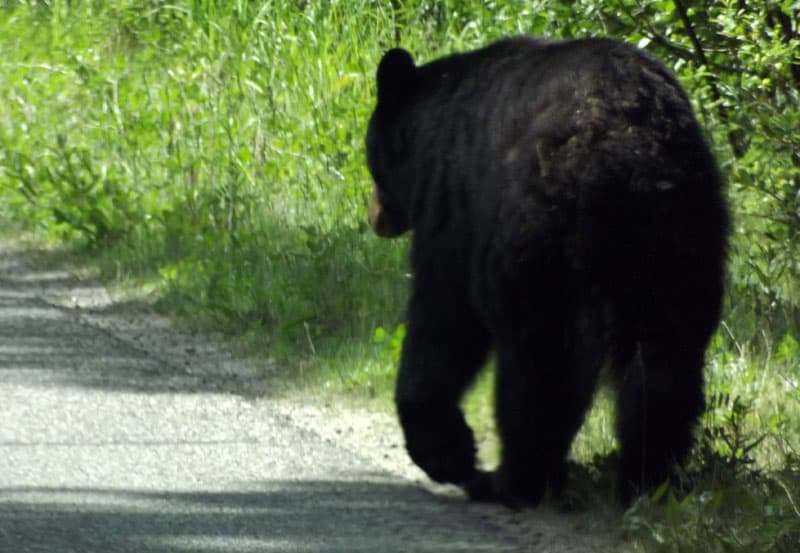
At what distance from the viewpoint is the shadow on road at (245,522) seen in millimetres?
4723

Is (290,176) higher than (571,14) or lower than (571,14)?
lower

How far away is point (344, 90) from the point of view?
9.84 meters

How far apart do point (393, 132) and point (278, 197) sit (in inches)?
131

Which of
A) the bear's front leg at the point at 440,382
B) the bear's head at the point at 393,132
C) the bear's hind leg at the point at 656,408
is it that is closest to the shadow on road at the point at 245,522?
the bear's front leg at the point at 440,382

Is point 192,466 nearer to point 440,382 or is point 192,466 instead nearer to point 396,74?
point 440,382

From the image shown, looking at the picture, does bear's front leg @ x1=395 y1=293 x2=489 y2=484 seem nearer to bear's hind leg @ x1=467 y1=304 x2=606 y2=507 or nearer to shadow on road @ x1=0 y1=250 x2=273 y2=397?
bear's hind leg @ x1=467 y1=304 x2=606 y2=507

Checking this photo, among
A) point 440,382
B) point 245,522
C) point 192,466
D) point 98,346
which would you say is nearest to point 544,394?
point 440,382

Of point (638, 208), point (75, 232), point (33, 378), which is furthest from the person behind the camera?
point (75, 232)

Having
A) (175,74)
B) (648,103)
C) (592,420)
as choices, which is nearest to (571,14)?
(592,420)

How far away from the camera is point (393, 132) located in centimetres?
581

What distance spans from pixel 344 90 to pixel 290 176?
823 millimetres

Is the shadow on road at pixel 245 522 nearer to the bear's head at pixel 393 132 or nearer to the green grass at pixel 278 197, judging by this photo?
the green grass at pixel 278 197

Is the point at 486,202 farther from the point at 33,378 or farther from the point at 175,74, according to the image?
the point at 175,74

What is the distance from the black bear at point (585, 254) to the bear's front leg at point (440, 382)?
0.26ft
